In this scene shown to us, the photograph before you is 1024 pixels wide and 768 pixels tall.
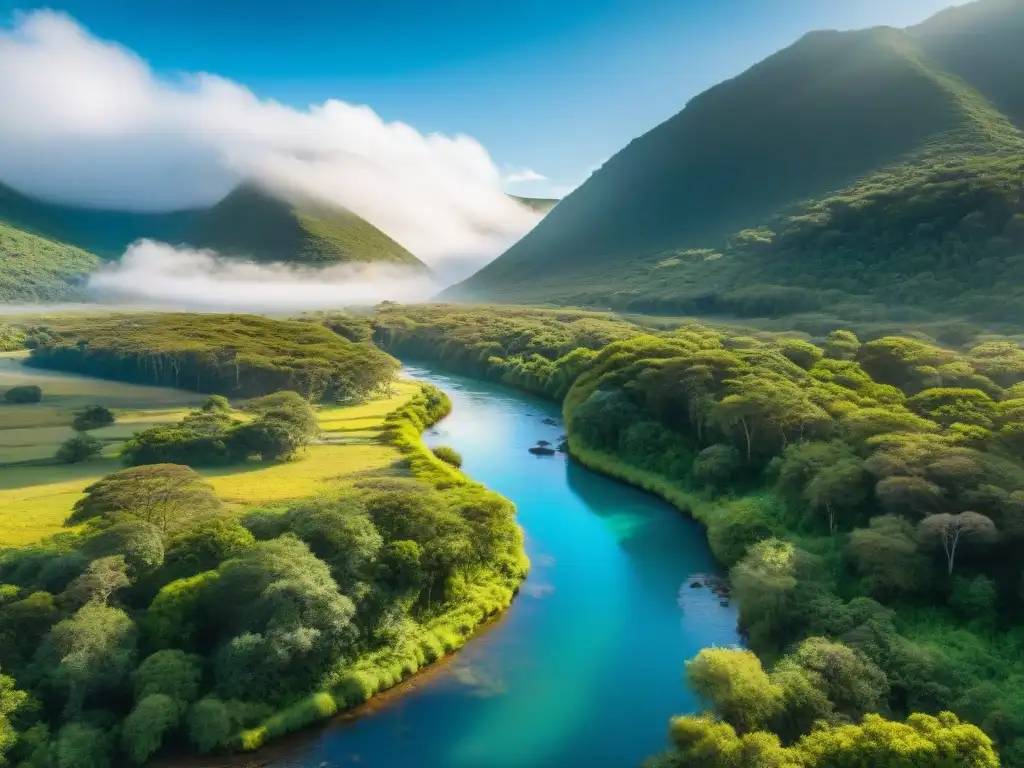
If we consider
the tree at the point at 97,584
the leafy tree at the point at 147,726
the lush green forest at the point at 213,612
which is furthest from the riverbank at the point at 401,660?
the tree at the point at 97,584

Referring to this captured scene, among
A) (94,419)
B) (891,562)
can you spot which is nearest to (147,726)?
(891,562)

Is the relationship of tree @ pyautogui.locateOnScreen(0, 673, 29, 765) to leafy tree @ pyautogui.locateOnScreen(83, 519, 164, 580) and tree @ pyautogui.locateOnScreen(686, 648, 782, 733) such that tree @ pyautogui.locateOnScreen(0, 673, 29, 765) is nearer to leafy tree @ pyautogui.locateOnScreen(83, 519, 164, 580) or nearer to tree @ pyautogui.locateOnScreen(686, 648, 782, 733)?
leafy tree @ pyautogui.locateOnScreen(83, 519, 164, 580)

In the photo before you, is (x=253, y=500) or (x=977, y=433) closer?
(x=977, y=433)

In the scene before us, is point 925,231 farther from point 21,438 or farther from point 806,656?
point 21,438

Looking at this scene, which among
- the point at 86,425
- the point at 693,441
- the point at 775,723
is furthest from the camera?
the point at 86,425

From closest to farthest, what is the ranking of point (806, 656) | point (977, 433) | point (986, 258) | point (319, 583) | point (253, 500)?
1. point (806, 656)
2. point (319, 583)
3. point (977, 433)
4. point (253, 500)
5. point (986, 258)

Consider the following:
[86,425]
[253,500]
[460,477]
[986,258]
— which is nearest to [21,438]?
[86,425]

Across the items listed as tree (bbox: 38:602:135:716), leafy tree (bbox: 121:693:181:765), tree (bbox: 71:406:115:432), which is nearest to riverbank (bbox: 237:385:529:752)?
leafy tree (bbox: 121:693:181:765)

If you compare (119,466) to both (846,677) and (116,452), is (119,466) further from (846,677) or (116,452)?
A: (846,677)
